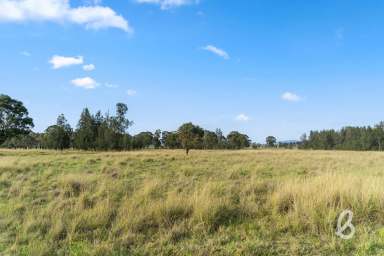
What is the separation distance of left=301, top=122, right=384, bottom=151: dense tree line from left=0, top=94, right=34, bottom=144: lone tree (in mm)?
79636

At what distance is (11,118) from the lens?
174 feet

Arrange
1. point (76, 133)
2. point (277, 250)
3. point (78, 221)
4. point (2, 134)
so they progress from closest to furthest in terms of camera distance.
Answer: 1. point (277, 250)
2. point (78, 221)
3. point (2, 134)
4. point (76, 133)

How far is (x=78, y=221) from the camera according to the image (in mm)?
4930

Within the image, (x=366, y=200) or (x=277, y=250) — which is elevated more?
(x=366, y=200)

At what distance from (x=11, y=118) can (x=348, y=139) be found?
88.0 metres

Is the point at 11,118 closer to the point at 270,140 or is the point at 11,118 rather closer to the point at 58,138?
the point at 58,138

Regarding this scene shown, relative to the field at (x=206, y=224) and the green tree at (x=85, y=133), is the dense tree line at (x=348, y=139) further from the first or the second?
the field at (x=206, y=224)

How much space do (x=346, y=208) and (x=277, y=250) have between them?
2.16 meters

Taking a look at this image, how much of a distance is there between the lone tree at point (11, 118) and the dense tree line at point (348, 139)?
261 ft

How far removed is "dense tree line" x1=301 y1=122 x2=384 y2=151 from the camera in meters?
92.4

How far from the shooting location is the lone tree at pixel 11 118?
5253cm

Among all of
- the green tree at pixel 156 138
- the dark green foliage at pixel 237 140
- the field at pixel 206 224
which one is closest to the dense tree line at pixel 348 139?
the dark green foliage at pixel 237 140

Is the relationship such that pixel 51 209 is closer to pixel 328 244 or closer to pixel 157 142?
pixel 328 244

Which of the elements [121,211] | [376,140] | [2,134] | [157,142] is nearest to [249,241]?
[121,211]
